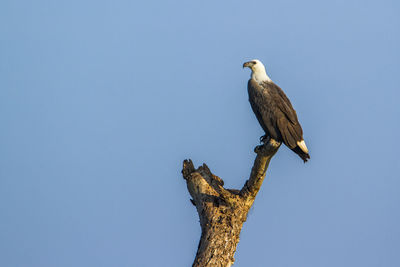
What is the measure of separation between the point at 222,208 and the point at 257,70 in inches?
135

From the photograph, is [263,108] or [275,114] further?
[263,108]

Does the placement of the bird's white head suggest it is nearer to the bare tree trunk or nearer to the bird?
the bird

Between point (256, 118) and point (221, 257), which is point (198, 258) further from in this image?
point (256, 118)

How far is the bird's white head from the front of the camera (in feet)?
33.4

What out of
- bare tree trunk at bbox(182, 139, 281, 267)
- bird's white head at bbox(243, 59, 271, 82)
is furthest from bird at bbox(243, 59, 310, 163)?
bare tree trunk at bbox(182, 139, 281, 267)

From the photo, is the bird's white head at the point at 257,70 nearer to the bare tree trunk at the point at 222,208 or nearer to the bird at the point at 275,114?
the bird at the point at 275,114

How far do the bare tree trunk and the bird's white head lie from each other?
2.31 metres

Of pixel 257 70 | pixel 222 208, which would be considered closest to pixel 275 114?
pixel 257 70

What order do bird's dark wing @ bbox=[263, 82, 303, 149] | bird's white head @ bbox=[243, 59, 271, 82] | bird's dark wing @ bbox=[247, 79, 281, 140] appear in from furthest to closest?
bird's white head @ bbox=[243, 59, 271, 82] < bird's dark wing @ bbox=[247, 79, 281, 140] < bird's dark wing @ bbox=[263, 82, 303, 149]

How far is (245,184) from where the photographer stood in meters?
8.29

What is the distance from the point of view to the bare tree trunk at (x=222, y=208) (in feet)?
24.2

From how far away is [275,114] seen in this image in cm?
935

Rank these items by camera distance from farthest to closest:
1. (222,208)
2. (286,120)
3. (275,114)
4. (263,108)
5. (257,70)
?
(257,70) → (263,108) → (275,114) → (286,120) → (222,208)

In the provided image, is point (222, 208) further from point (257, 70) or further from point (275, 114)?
point (257, 70)
